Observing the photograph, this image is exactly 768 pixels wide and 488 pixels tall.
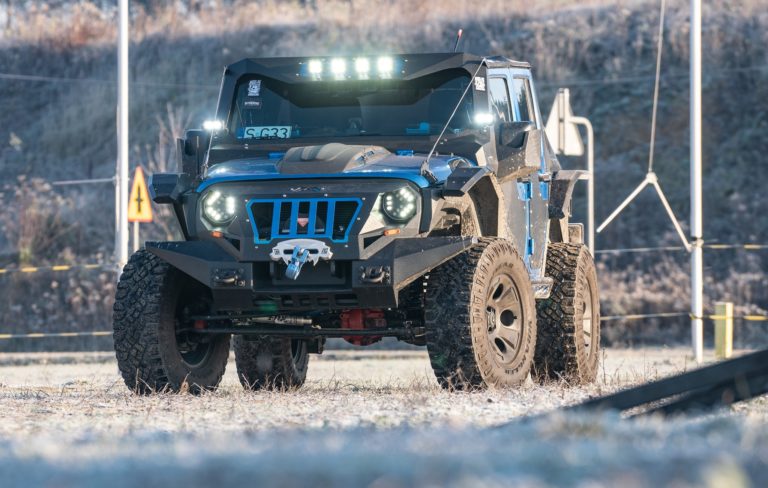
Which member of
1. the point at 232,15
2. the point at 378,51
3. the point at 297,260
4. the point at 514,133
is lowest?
the point at 297,260

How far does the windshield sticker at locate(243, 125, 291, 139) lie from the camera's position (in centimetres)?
1263

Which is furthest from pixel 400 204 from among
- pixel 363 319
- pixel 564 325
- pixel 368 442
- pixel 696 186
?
pixel 696 186

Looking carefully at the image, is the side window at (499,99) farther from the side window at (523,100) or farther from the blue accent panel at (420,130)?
the blue accent panel at (420,130)

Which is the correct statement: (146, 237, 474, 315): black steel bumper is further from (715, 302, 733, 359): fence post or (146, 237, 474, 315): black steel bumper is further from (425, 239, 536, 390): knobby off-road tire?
(715, 302, 733, 359): fence post

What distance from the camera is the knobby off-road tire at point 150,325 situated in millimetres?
11508

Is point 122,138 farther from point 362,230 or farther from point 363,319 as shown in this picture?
point 362,230

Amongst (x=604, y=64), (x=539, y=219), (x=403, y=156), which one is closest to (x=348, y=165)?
(x=403, y=156)

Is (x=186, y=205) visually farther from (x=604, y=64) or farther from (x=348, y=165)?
(x=604, y=64)

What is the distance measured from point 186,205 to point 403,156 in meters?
1.62

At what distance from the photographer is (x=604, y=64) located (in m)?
39.2

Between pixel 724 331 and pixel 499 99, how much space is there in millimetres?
11933

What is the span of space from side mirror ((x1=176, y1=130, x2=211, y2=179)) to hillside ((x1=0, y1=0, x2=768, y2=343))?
694 inches

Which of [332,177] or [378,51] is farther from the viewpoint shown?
[378,51]

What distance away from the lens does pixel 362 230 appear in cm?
1081
